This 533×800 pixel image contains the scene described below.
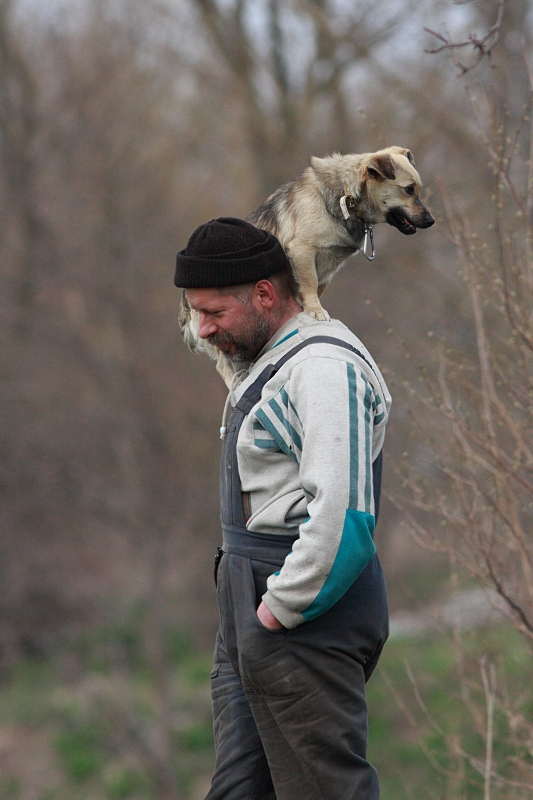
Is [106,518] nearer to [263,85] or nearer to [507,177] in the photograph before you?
[263,85]

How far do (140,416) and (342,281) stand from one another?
442 centimetres

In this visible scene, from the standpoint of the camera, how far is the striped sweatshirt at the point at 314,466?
272 centimetres

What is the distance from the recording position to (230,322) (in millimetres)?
3133

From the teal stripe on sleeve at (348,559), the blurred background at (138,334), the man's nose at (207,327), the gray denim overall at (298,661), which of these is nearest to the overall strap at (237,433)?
the gray denim overall at (298,661)

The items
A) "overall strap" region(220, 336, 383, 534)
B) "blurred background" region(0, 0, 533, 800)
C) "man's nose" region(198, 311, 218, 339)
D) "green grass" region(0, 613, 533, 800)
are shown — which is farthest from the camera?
"blurred background" region(0, 0, 533, 800)

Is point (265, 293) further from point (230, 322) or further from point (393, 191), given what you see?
point (393, 191)

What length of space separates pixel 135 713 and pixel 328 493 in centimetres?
1293

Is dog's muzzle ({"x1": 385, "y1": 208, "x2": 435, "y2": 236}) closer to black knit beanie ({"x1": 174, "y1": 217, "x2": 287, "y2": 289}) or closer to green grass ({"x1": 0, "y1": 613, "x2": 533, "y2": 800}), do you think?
black knit beanie ({"x1": 174, "y1": 217, "x2": 287, "y2": 289})

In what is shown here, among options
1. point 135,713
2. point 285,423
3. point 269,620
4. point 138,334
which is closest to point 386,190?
point 285,423

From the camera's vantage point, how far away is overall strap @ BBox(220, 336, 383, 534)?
3013mm

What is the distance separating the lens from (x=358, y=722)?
2979 millimetres

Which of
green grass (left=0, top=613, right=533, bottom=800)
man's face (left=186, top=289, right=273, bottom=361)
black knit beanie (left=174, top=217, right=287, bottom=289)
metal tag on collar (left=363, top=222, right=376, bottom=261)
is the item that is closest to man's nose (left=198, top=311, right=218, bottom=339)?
man's face (left=186, top=289, right=273, bottom=361)

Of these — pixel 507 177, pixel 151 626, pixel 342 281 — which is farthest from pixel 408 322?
pixel 507 177

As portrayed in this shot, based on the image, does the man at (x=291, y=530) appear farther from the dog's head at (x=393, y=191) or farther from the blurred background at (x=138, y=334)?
the blurred background at (x=138, y=334)
